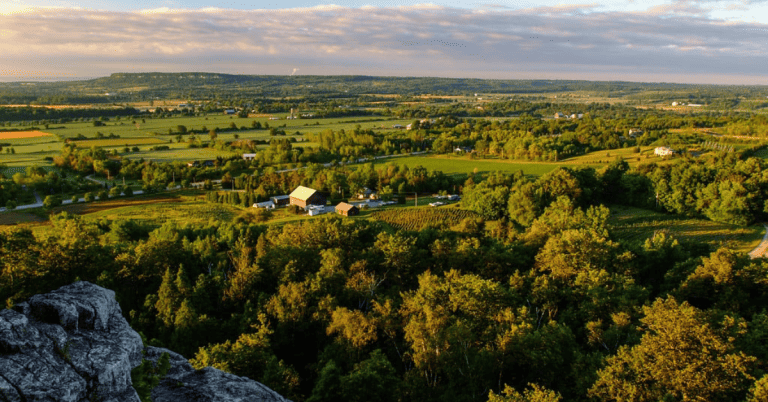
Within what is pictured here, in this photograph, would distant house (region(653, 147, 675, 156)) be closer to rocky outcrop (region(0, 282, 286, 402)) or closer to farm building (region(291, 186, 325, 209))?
farm building (region(291, 186, 325, 209))

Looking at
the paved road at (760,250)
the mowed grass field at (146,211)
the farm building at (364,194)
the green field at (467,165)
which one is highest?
the green field at (467,165)

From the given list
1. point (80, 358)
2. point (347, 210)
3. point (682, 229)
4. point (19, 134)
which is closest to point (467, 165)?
point (347, 210)

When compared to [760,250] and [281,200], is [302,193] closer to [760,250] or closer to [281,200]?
[281,200]

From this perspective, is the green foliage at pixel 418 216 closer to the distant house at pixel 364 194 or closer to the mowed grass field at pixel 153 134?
the distant house at pixel 364 194

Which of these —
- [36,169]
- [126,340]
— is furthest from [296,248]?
[36,169]

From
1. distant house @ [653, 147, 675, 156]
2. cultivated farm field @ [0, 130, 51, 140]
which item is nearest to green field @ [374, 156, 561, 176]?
distant house @ [653, 147, 675, 156]

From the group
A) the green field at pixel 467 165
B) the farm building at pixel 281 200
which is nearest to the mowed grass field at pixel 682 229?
the green field at pixel 467 165

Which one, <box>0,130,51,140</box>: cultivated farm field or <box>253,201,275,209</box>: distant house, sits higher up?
<box>0,130,51,140</box>: cultivated farm field
